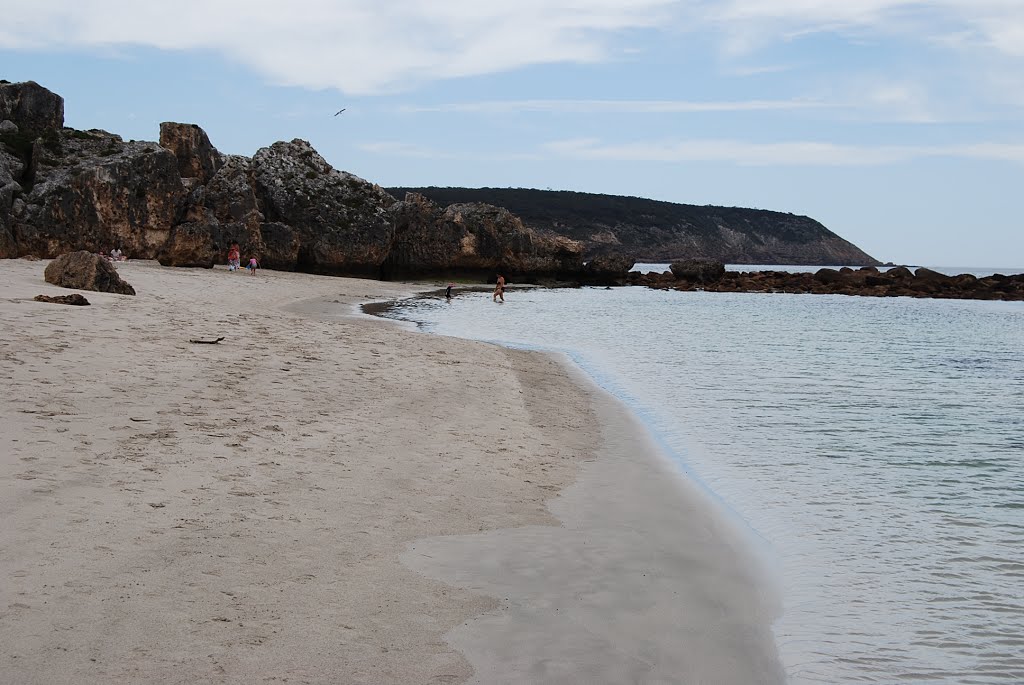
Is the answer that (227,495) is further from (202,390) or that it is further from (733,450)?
(733,450)

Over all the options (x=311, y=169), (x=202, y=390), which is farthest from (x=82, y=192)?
(x=202, y=390)

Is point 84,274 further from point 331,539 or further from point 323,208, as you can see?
point 323,208

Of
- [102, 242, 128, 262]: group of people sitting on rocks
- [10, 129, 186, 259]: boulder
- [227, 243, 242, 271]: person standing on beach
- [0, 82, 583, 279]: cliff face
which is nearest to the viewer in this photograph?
[10, 129, 186, 259]: boulder

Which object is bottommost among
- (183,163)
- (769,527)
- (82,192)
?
(769,527)

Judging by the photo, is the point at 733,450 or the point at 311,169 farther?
the point at 311,169

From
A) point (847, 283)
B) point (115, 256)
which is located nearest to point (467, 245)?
point (115, 256)

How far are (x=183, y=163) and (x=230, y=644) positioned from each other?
44.6m

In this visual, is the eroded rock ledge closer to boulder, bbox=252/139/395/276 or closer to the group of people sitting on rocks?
boulder, bbox=252/139/395/276

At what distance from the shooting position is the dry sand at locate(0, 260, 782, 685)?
3652 mm

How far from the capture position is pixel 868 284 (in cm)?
6431

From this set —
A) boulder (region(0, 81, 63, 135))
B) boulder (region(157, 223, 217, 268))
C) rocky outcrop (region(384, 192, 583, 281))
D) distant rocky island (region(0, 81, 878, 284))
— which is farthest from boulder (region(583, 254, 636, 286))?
boulder (region(0, 81, 63, 135))

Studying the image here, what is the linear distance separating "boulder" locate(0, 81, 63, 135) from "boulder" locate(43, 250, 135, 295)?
16448 mm

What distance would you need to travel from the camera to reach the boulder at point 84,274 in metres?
17.4

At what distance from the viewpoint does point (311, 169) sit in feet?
160
